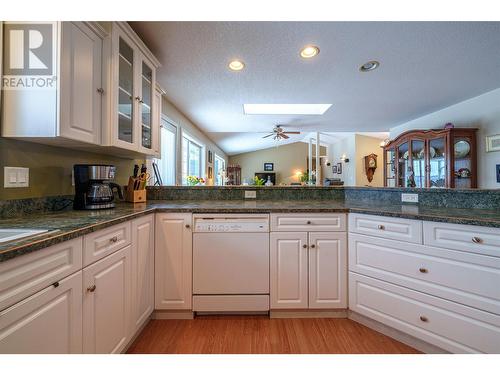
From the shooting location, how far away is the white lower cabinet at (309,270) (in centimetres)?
158

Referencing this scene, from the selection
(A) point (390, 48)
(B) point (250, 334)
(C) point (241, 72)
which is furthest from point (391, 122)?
(B) point (250, 334)

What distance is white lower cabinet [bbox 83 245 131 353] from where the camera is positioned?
36.9 inches

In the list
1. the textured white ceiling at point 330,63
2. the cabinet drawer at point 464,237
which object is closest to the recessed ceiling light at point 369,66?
the textured white ceiling at point 330,63

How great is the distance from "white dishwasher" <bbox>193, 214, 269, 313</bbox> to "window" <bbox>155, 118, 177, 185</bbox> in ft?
6.20

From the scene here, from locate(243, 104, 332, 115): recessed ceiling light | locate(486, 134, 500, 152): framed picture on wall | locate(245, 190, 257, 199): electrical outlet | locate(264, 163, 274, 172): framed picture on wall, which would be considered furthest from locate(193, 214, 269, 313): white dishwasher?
locate(264, 163, 274, 172): framed picture on wall

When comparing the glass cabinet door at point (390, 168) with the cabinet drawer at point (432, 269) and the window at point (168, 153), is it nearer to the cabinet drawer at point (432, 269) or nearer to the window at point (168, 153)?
the cabinet drawer at point (432, 269)

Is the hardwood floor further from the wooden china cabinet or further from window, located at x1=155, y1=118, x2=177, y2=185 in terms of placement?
the wooden china cabinet

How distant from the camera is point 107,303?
1062 millimetres

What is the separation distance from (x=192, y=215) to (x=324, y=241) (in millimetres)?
991

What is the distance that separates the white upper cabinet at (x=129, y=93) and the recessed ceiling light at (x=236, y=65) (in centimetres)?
67

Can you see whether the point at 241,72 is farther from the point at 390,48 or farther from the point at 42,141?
the point at 42,141
